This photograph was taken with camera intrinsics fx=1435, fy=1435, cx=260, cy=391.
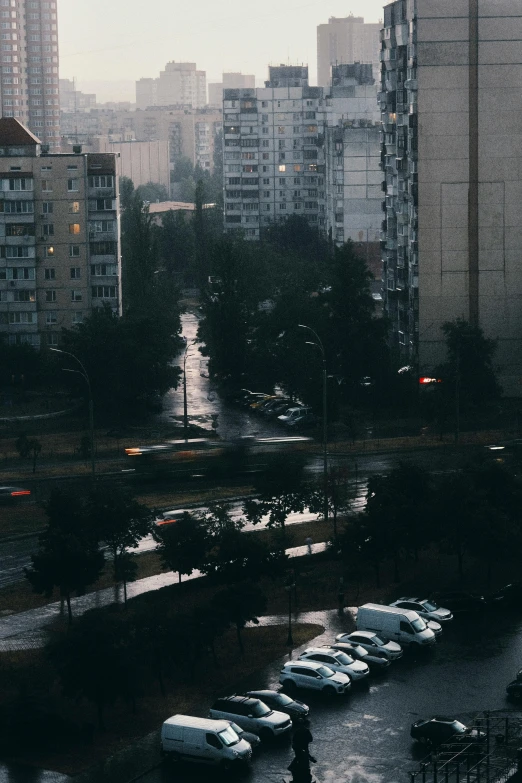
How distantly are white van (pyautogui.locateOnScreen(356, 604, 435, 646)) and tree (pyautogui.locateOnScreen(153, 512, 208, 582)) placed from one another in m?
6.01

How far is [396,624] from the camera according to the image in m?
43.7

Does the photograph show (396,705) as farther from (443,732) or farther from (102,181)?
(102,181)

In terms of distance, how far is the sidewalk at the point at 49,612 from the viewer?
44.6 meters

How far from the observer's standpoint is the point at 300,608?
47.9m

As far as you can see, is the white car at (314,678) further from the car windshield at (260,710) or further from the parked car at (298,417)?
the parked car at (298,417)

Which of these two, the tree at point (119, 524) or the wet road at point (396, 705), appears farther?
the tree at point (119, 524)

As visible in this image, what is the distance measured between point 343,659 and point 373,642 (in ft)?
6.72

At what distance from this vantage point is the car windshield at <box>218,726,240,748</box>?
34625 mm

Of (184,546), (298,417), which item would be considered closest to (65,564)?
(184,546)

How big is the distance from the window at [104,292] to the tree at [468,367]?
2578 centimetres

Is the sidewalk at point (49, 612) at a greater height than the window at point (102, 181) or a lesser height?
lesser

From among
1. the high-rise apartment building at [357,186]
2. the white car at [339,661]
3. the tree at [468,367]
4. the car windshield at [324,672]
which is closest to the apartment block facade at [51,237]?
the tree at [468,367]

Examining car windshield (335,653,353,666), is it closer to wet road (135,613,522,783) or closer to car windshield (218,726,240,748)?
wet road (135,613,522,783)

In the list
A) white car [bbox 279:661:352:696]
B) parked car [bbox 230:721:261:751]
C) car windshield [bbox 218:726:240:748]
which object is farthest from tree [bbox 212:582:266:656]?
car windshield [bbox 218:726:240:748]
